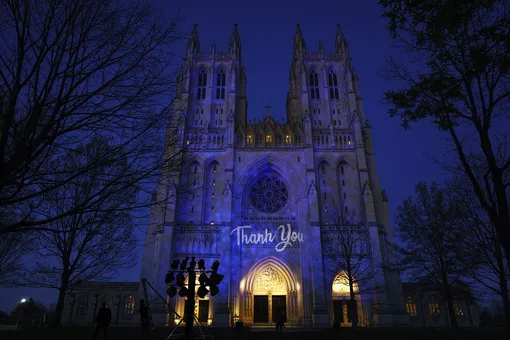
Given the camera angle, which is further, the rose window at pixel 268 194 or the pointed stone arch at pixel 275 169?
the rose window at pixel 268 194

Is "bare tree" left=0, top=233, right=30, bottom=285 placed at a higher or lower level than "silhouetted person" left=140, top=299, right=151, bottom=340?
higher

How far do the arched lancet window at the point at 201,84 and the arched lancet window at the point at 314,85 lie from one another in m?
13.8

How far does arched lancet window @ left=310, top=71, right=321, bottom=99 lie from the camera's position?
1615 inches

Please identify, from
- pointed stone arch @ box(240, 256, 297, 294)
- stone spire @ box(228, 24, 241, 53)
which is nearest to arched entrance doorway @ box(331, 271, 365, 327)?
pointed stone arch @ box(240, 256, 297, 294)

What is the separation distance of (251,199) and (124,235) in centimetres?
2023

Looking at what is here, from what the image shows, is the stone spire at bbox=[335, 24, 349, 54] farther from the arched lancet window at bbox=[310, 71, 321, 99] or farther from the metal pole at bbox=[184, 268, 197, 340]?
the metal pole at bbox=[184, 268, 197, 340]

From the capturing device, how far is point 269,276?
1282 inches

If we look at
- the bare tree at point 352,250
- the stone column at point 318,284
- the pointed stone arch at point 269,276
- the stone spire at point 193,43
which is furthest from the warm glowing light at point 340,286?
the stone spire at point 193,43

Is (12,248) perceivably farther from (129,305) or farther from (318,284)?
(318,284)

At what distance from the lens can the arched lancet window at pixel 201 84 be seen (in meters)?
40.5

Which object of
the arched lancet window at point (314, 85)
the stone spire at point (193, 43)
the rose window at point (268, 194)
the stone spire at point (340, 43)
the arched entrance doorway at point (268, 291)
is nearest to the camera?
the arched entrance doorway at point (268, 291)

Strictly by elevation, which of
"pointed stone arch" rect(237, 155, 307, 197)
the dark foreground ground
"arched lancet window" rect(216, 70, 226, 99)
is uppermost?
"arched lancet window" rect(216, 70, 226, 99)

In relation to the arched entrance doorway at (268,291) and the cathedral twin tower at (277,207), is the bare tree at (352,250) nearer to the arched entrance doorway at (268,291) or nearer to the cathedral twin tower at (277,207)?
the cathedral twin tower at (277,207)

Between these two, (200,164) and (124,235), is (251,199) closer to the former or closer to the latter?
(200,164)
